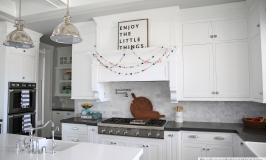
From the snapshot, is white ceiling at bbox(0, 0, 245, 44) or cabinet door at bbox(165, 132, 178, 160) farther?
white ceiling at bbox(0, 0, 245, 44)

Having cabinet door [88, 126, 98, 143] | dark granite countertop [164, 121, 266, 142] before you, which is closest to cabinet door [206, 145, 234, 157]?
dark granite countertop [164, 121, 266, 142]

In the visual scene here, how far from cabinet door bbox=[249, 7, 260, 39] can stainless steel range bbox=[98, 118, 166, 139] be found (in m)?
1.83

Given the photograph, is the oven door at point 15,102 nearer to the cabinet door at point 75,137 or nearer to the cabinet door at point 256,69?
the cabinet door at point 75,137

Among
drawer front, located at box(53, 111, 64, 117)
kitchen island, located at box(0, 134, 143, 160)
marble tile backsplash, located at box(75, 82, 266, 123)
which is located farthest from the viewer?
drawer front, located at box(53, 111, 64, 117)

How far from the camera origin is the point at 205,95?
2.91 m

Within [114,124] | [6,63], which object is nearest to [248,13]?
[114,124]

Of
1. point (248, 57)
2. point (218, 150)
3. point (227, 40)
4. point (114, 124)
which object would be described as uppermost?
point (227, 40)

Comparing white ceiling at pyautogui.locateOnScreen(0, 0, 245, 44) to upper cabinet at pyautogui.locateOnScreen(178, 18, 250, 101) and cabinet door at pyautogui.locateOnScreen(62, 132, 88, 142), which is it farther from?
cabinet door at pyautogui.locateOnScreen(62, 132, 88, 142)

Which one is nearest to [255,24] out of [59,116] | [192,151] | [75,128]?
[192,151]

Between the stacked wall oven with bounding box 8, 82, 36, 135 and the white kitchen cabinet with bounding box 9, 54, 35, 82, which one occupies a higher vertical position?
the white kitchen cabinet with bounding box 9, 54, 35, 82

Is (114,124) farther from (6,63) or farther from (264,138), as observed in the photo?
(6,63)

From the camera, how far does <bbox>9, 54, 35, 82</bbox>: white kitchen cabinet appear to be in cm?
362

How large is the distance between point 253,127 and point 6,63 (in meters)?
4.36

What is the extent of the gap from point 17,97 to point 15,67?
1.97 feet
